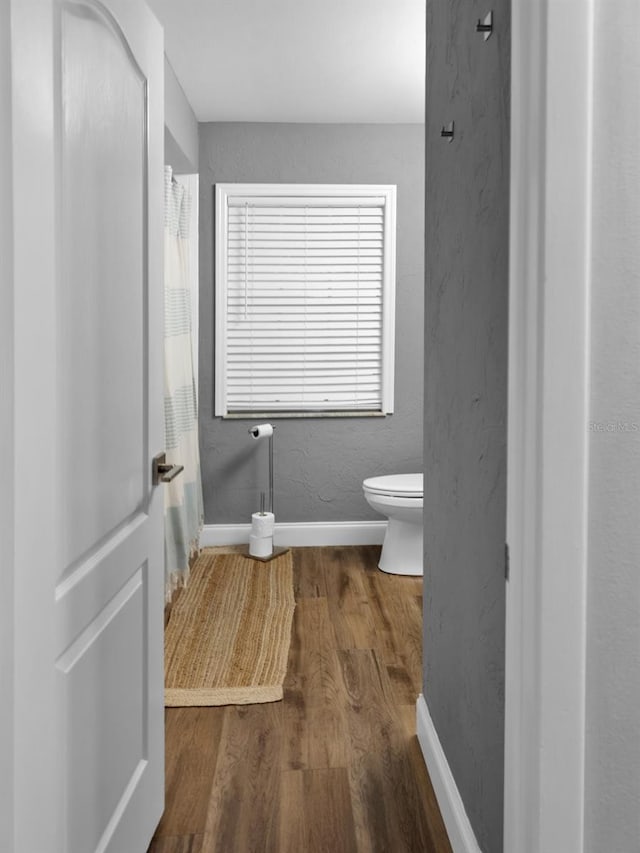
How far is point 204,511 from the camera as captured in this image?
4.53 m

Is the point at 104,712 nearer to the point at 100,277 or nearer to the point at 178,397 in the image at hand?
the point at 100,277

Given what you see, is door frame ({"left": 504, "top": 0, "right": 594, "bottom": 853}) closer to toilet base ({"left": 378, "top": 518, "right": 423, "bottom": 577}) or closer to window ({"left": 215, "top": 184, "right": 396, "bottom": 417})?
toilet base ({"left": 378, "top": 518, "right": 423, "bottom": 577})

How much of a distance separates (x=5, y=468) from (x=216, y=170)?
3.66m

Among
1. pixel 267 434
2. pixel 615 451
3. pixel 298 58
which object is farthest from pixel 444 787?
pixel 298 58

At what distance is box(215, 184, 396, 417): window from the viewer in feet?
14.4

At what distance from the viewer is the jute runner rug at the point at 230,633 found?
103 inches

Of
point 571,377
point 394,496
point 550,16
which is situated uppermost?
point 550,16

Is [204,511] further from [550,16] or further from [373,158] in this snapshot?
[550,16]

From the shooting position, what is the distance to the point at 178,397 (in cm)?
357

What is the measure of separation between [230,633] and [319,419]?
1683 mm

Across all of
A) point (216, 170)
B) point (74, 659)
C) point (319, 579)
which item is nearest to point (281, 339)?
point (216, 170)

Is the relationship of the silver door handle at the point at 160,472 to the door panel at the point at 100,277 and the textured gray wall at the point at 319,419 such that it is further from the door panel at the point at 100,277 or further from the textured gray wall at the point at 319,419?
the textured gray wall at the point at 319,419

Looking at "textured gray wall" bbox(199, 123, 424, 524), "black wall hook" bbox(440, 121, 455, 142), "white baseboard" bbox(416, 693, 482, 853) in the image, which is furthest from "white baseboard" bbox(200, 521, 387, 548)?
"black wall hook" bbox(440, 121, 455, 142)

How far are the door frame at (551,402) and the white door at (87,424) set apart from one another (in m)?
0.71
